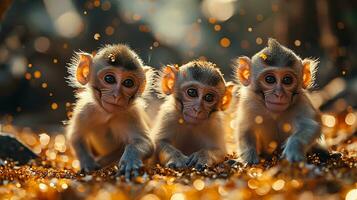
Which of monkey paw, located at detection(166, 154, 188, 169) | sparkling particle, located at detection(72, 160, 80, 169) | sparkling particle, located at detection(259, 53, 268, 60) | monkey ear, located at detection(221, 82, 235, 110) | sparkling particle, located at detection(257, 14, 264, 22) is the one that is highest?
sparkling particle, located at detection(259, 53, 268, 60)

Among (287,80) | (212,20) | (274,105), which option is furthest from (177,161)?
(212,20)

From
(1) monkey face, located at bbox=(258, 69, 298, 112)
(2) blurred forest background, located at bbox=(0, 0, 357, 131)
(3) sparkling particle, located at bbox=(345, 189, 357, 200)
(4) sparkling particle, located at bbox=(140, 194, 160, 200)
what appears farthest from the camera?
(2) blurred forest background, located at bbox=(0, 0, 357, 131)

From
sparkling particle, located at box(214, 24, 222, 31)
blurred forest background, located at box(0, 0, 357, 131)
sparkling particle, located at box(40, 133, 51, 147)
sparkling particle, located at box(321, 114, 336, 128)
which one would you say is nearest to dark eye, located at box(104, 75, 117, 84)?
sparkling particle, located at box(40, 133, 51, 147)

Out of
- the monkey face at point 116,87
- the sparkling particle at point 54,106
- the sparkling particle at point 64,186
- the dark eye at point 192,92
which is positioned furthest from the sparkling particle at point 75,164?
the sparkling particle at point 54,106

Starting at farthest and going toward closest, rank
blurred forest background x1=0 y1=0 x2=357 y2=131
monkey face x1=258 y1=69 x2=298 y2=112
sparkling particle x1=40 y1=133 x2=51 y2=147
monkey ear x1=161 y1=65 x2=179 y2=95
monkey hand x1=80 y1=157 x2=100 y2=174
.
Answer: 1. blurred forest background x1=0 y1=0 x2=357 y2=131
2. sparkling particle x1=40 y1=133 x2=51 y2=147
3. monkey ear x1=161 y1=65 x2=179 y2=95
4. monkey hand x1=80 y1=157 x2=100 y2=174
5. monkey face x1=258 y1=69 x2=298 y2=112

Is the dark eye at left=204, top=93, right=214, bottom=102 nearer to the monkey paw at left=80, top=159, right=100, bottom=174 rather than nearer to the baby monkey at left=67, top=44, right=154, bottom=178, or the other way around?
the baby monkey at left=67, top=44, right=154, bottom=178

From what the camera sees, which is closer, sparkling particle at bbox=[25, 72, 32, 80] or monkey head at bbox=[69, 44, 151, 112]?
monkey head at bbox=[69, 44, 151, 112]

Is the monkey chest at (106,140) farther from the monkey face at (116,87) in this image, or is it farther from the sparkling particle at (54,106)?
the sparkling particle at (54,106)

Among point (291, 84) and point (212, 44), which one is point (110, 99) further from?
point (212, 44)
